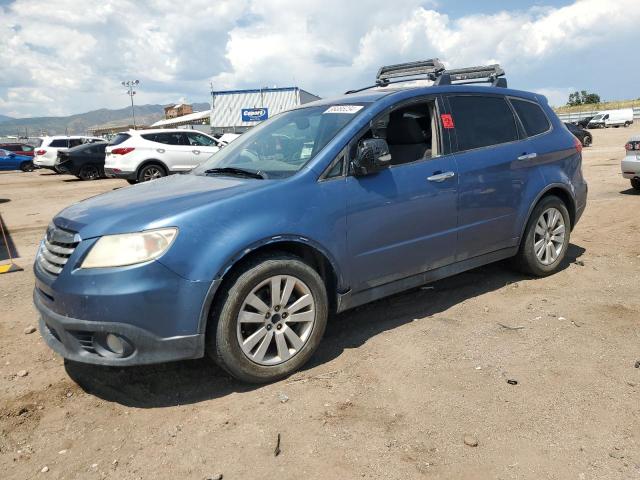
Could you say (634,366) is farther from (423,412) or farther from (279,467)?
(279,467)

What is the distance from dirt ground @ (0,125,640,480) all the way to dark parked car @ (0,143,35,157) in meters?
31.5

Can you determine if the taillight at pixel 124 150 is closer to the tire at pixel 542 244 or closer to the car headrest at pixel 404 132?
the car headrest at pixel 404 132

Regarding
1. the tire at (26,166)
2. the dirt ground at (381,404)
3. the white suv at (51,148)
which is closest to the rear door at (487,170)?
the dirt ground at (381,404)

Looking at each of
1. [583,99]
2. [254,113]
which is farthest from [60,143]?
[583,99]

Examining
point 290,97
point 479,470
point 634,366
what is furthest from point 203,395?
point 290,97

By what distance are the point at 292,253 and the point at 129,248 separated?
1.01 meters

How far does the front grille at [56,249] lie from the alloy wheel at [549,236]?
3952 millimetres

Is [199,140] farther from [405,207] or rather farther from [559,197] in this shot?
[405,207]

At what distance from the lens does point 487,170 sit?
14.3 ft

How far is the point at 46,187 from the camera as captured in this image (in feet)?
58.7

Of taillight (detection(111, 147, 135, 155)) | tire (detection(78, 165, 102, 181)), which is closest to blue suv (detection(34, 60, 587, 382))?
taillight (detection(111, 147, 135, 155))

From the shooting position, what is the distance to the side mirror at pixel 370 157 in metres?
3.50

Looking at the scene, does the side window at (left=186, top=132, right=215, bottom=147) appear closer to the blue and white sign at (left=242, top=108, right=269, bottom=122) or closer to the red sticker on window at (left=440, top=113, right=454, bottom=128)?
the red sticker on window at (left=440, top=113, right=454, bottom=128)

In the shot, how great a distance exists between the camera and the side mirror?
138 inches
